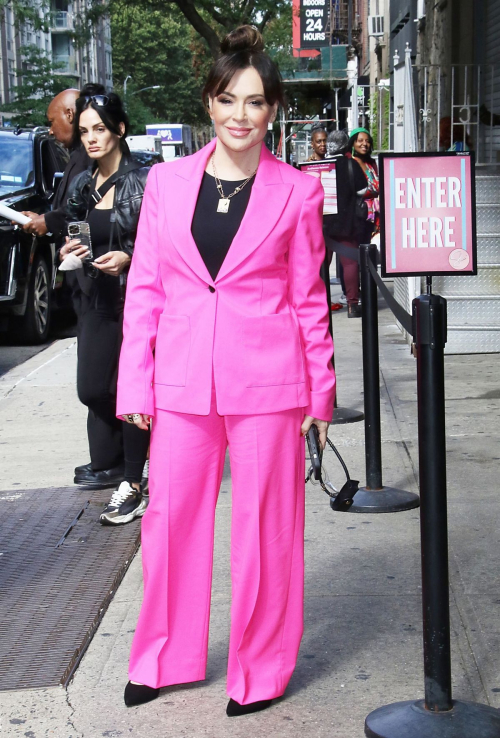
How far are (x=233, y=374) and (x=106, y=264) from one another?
1.96 m

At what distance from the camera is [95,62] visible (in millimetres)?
88000

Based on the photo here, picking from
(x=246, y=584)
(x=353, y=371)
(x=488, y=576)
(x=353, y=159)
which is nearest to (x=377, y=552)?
(x=488, y=576)

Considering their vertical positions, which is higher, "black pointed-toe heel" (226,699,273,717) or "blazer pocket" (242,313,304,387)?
"blazer pocket" (242,313,304,387)

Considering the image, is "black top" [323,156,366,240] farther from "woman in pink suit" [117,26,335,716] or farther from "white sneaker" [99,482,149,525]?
"woman in pink suit" [117,26,335,716]

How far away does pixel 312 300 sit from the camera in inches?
119

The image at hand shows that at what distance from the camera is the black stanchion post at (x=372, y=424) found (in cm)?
488

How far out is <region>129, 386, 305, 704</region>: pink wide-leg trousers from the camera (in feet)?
9.82

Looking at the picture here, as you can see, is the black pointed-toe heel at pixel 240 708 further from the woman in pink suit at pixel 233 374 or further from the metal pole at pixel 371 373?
the metal pole at pixel 371 373

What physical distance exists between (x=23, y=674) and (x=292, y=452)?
1182 mm

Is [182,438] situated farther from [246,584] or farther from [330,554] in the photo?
[330,554]

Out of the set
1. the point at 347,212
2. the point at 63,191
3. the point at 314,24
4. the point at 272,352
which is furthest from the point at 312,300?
the point at 314,24

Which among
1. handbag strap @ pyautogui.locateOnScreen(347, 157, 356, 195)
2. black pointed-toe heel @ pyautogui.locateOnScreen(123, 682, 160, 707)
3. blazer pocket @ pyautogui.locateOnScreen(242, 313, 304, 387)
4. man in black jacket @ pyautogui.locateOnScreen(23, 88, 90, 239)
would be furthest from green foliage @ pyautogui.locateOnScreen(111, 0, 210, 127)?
black pointed-toe heel @ pyautogui.locateOnScreen(123, 682, 160, 707)

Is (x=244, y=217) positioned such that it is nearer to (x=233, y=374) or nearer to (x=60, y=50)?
(x=233, y=374)

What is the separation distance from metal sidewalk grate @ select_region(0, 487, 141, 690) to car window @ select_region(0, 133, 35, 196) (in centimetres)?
559
